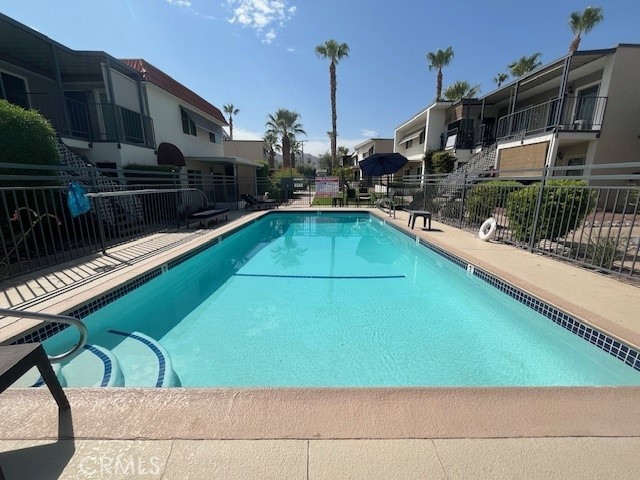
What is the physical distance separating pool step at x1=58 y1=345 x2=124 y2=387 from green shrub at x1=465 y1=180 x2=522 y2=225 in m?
7.58

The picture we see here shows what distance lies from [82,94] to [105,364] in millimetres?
12738

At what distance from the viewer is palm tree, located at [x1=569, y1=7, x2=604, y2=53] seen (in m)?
17.4

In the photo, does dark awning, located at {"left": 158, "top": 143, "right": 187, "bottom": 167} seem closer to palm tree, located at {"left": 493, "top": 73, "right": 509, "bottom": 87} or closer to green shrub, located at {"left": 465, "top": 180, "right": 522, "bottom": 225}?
green shrub, located at {"left": 465, "top": 180, "right": 522, "bottom": 225}

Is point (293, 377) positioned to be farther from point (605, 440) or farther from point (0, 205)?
point (0, 205)

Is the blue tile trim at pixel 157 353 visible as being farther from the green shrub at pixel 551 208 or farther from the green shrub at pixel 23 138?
the green shrub at pixel 551 208

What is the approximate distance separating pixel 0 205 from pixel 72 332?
12.7 ft

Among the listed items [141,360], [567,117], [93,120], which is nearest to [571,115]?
[567,117]

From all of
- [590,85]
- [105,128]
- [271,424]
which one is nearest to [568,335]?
[271,424]

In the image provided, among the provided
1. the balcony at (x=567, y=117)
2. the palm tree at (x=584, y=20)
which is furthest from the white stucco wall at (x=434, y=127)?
the palm tree at (x=584, y=20)

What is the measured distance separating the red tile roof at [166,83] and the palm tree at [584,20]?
23609mm

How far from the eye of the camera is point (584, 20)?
1769 cm

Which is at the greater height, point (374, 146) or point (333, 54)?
point (333, 54)

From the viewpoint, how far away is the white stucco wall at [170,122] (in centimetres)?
1134

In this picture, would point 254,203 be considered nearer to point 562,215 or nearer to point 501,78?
point 562,215
